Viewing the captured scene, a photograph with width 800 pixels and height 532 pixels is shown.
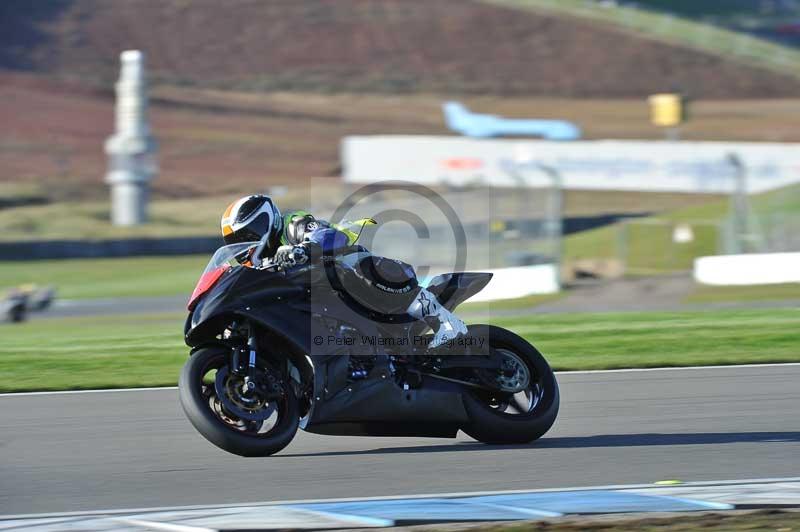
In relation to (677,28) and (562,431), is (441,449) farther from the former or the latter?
(677,28)

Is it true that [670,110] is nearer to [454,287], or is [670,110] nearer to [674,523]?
[454,287]

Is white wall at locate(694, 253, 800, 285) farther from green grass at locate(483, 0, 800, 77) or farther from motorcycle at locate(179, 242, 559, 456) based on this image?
green grass at locate(483, 0, 800, 77)

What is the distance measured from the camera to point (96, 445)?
288 inches

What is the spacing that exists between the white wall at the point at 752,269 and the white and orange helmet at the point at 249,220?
15192 mm

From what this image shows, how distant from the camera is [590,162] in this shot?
27062mm

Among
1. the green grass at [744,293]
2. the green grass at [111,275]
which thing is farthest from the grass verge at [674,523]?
the green grass at [111,275]

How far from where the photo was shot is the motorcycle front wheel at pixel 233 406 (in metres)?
6.39

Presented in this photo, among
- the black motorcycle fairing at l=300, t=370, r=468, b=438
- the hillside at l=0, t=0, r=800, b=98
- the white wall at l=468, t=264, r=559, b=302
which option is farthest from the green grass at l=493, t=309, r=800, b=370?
the hillside at l=0, t=0, r=800, b=98

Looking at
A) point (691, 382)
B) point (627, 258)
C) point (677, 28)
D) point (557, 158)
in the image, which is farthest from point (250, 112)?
point (691, 382)

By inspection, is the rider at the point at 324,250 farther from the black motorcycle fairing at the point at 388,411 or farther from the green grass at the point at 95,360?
the green grass at the point at 95,360

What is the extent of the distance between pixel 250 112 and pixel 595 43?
21052 millimetres

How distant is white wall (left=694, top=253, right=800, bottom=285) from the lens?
20.3 metres

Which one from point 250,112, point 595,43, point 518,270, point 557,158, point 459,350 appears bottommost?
point 459,350

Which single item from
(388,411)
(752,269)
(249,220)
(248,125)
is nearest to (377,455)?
(388,411)
